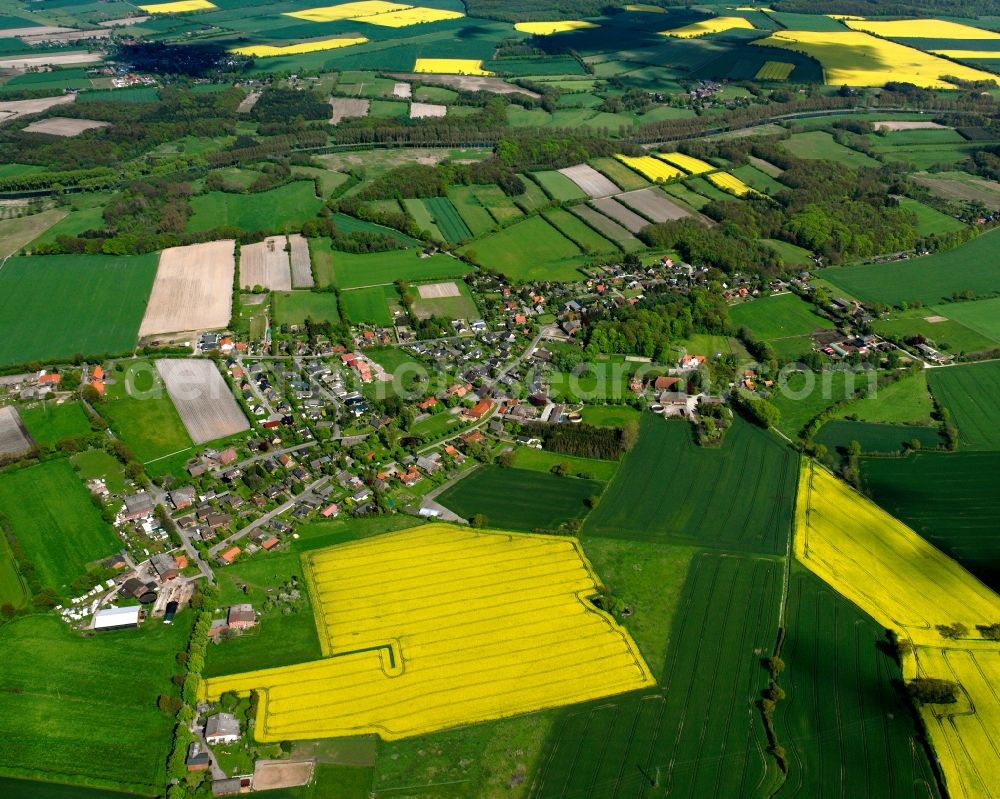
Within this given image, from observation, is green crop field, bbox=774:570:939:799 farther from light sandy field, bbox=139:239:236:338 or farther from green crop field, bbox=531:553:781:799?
light sandy field, bbox=139:239:236:338

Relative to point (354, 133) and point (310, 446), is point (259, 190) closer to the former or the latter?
point (354, 133)

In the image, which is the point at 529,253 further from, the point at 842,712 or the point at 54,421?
the point at 842,712

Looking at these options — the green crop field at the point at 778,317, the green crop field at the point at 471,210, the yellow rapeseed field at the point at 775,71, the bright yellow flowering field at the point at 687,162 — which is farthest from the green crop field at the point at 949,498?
the yellow rapeseed field at the point at 775,71

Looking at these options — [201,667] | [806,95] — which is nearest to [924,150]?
[806,95]

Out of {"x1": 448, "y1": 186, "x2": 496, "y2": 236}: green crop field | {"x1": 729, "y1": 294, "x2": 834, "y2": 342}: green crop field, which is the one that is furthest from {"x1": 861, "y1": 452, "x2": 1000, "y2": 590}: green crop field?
{"x1": 448, "y1": 186, "x2": 496, "y2": 236}: green crop field

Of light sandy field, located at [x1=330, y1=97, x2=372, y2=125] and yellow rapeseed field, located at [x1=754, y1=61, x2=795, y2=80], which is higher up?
yellow rapeseed field, located at [x1=754, y1=61, x2=795, y2=80]

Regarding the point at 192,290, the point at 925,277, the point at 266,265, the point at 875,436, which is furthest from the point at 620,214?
the point at 192,290
